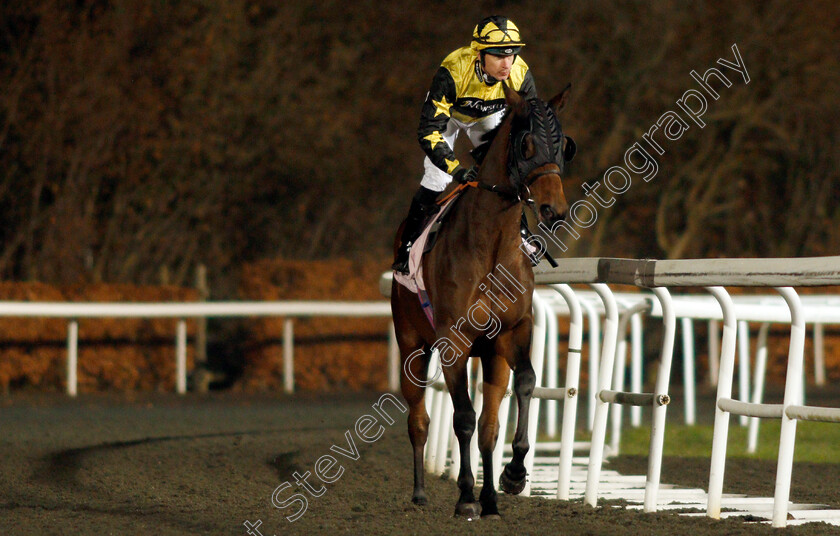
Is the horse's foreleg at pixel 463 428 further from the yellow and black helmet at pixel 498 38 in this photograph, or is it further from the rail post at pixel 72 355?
the rail post at pixel 72 355

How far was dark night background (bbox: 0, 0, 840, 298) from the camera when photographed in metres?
15.9

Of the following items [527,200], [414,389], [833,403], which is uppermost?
[527,200]

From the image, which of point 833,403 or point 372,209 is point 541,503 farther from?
point 372,209

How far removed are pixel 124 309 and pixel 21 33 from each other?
3584 millimetres

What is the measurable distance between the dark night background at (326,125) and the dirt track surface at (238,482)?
4.51 metres

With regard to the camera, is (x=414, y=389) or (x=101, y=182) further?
(x=101, y=182)

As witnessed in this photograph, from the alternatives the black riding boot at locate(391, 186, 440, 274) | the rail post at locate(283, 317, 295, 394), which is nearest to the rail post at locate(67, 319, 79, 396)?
the rail post at locate(283, 317, 295, 394)

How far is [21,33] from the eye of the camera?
50.8ft

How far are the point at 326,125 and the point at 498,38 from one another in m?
14.6

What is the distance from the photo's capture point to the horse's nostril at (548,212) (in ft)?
16.8

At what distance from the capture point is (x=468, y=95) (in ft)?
20.2

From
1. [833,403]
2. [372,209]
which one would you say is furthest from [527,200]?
[372,209]

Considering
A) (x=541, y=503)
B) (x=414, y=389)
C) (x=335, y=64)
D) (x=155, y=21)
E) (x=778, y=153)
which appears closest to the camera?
(x=541, y=503)

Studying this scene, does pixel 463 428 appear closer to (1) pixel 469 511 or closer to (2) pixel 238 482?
(1) pixel 469 511
